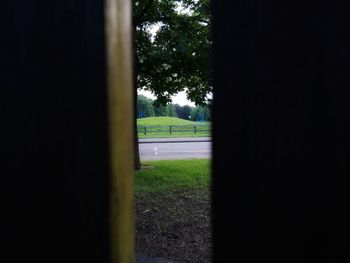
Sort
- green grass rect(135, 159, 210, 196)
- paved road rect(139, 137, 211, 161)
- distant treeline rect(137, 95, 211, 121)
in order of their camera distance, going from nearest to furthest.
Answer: green grass rect(135, 159, 210, 196), paved road rect(139, 137, 211, 161), distant treeline rect(137, 95, 211, 121)

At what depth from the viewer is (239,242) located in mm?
748

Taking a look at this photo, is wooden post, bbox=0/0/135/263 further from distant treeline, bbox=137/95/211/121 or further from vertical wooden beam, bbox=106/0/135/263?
distant treeline, bbox=137/95/211/121

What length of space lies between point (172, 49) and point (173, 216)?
4964 mm

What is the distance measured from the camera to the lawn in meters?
5.60

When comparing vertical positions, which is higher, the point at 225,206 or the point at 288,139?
the point at 288,139

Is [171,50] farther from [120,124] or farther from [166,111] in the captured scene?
[166,111]

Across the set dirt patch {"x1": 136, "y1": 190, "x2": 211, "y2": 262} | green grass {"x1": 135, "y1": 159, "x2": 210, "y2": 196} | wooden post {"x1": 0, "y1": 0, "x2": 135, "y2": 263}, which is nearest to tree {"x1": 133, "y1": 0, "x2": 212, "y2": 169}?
green grass {"x1": 135, "y1": 159, "x2": 210, "y2": 196}

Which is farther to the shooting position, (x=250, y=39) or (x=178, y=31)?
(x=178, y=31)

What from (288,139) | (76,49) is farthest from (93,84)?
(288,139)

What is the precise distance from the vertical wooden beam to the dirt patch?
465 cm

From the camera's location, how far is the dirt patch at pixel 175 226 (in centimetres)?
555

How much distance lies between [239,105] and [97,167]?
0.99 ft

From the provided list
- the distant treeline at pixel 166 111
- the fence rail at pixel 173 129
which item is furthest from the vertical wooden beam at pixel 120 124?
the distant treeline at pixel 166 111

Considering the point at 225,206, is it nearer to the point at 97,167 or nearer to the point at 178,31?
the point at 97,167
